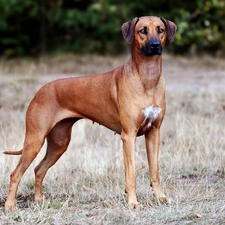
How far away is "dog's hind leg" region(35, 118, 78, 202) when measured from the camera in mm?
7137

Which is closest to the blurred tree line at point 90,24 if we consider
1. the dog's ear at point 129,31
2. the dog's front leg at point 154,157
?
the dog's front leg at point 154,157

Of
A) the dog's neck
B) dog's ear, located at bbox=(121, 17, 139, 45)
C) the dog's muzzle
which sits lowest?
the dog's neck

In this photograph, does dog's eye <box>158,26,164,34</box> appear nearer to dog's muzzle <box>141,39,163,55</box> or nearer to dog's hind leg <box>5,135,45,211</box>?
dog's muzzle <box>141,39,163,55</box>

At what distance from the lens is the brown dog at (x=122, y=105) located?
20.6 feet

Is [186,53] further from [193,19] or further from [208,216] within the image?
[208,216]

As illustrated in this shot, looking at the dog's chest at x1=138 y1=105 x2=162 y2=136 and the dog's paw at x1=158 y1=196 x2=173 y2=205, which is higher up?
the dog's chest at x1=138 y1=105 x2=162 y2=136

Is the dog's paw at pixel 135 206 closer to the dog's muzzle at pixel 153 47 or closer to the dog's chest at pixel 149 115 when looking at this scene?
the dog's chest at pixel 149 115

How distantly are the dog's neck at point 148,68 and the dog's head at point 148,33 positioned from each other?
0.15 metres

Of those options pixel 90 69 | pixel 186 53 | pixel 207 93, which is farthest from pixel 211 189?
pixel 186 53

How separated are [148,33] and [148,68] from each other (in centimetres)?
39

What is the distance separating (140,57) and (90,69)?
12.9 m

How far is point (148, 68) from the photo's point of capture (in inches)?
252

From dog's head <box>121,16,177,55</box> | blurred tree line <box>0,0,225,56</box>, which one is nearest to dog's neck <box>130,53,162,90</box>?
dog's head <box>121,16,177,55</box>

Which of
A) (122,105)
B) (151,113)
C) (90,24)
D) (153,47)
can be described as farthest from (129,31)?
(90,24)
